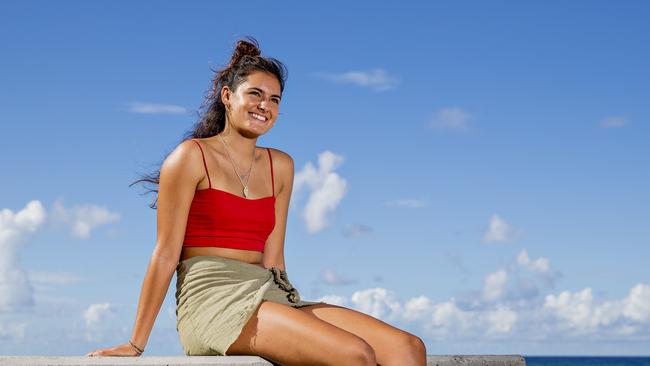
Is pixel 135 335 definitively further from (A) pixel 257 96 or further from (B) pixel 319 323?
(A) pixel 257 96

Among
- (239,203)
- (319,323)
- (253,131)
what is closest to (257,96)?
(253,131)

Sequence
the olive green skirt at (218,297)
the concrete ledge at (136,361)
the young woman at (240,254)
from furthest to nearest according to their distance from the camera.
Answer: the olive green skirt at (218,297), the young woman at (240,254), the concrete ledge at (136,361)

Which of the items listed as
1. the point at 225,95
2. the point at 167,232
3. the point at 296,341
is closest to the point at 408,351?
the point at 296,341

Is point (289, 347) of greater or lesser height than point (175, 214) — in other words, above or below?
below

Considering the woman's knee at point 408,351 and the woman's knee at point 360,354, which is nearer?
the woman's knee at point 360,354

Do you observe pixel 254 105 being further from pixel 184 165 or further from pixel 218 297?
pixel 218 297

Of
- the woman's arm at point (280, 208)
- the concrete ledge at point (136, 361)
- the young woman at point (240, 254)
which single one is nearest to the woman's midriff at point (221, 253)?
the young woman at point (240, 254)

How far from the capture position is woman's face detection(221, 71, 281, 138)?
4.09 m

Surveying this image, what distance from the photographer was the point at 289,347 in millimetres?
3523

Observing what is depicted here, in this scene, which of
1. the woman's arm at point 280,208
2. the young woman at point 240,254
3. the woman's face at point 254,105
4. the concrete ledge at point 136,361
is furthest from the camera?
the woman's arm at point 280,208

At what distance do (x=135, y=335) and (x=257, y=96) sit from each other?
1169 mm

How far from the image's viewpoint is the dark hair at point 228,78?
417 cm

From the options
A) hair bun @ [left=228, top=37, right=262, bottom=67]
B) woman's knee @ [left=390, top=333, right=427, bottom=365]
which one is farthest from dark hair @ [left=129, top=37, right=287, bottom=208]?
woman's knee @ [left=390, top=333, right=427, bottom=365]

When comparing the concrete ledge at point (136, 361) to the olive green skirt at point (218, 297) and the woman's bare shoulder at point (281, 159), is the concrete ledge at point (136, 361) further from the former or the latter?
the woman's bare shoulder at point (281, 159)
